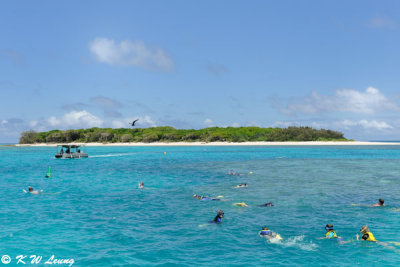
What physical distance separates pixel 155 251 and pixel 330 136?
7450 inches

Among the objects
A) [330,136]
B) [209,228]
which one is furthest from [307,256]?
[330,136]

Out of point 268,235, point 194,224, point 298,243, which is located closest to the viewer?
point 298,243

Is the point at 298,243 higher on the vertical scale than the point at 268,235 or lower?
lower

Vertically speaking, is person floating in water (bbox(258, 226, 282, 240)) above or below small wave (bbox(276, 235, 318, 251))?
above

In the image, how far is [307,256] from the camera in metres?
15.4

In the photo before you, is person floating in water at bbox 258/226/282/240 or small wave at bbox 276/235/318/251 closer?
small wave at bbox 276/235/318/251

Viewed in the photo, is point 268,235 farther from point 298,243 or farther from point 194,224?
point 194,224

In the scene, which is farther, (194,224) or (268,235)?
(194,224)

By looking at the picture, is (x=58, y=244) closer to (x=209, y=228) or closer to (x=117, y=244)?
(x=117, y=244)

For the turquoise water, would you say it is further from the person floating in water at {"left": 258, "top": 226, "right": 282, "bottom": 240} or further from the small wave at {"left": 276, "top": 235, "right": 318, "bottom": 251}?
the person floating in water at {"left": 258, "top": 226, "right": 282, "bottom": 240}

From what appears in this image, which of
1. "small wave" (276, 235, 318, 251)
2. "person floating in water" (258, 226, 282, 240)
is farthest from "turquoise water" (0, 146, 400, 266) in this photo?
"person floating in water" (258, 226, 282, 240)

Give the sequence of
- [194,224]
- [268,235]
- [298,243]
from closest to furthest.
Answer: [298,243], [268,235], [194,224]

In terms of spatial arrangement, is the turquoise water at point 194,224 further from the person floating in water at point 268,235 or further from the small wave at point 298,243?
the person floating in water at point 268,235

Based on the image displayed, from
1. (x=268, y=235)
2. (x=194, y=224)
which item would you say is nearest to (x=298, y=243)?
(x=268, y=235)
